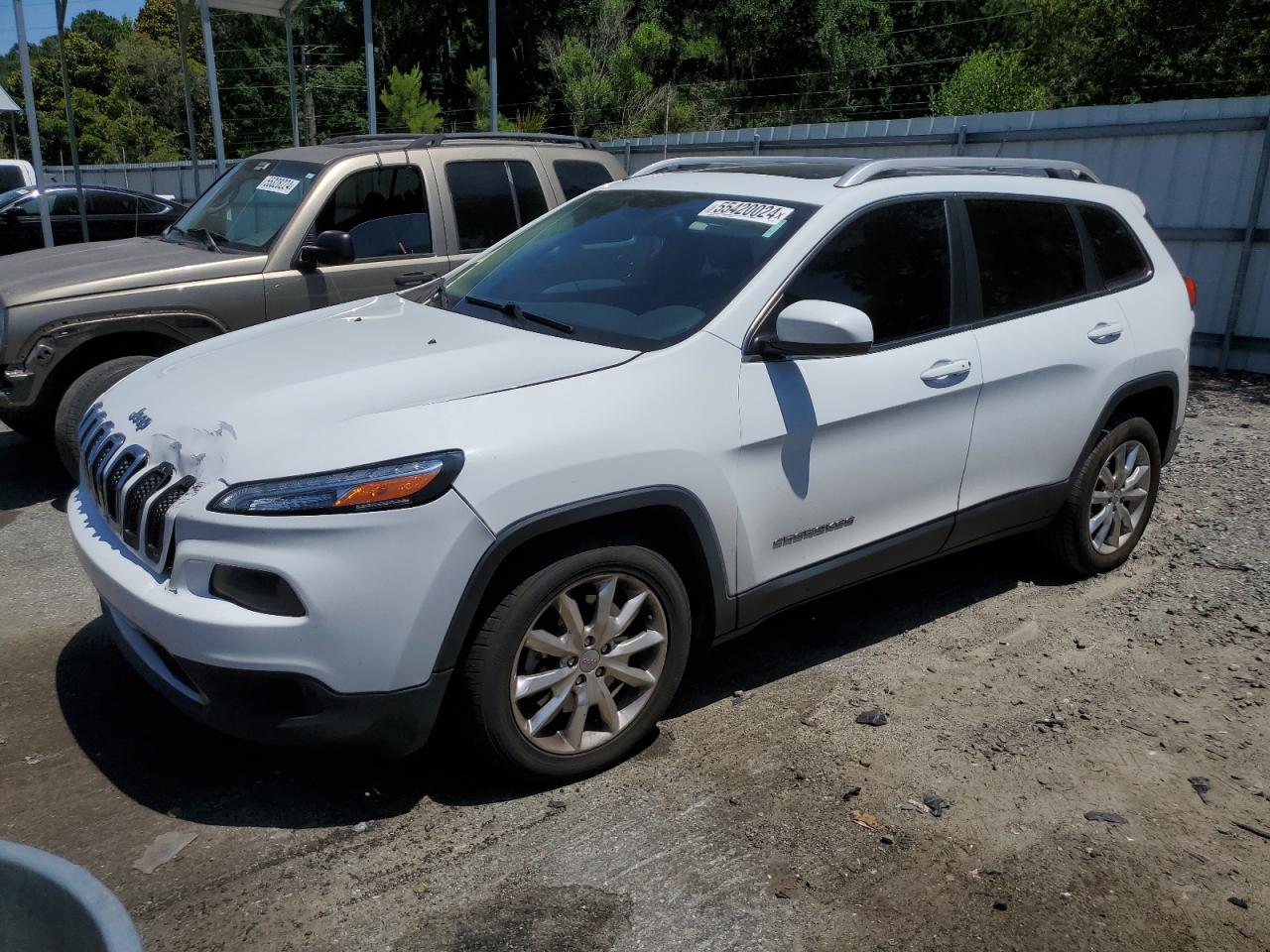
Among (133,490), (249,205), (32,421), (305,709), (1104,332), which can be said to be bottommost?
(32,421)

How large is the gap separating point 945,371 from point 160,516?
2.71 m

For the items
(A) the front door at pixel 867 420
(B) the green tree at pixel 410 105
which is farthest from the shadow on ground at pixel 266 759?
(B) the green tree at pixel 410 105

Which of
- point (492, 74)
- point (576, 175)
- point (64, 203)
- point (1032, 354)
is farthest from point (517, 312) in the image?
point (492, 74)

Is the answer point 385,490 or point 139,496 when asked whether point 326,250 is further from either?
point 385,490

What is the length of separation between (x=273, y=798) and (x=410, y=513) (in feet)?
3.64

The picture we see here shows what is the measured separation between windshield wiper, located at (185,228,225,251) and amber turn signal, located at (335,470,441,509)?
4224 millimetres

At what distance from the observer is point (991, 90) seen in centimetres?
3450

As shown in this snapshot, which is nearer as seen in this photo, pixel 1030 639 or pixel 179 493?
pixel 179 493

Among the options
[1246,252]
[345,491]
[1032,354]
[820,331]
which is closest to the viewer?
[345,491]

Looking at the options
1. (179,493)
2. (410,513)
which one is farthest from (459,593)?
(179,493)

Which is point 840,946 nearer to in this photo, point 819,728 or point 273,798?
point 819,728

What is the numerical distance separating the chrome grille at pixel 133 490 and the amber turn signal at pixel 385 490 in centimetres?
50

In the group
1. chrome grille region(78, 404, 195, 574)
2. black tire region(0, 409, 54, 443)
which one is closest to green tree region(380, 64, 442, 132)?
black tire region(0, 409, 54, 443)

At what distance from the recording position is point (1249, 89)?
26594mm
